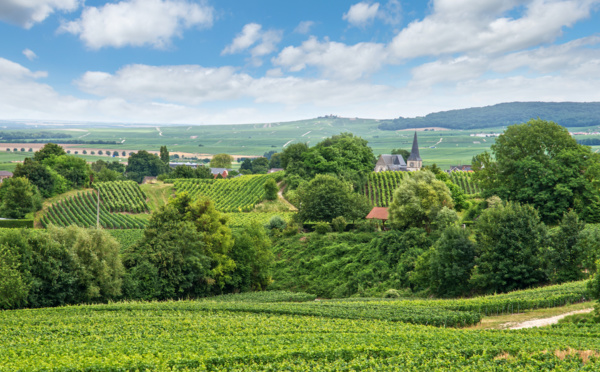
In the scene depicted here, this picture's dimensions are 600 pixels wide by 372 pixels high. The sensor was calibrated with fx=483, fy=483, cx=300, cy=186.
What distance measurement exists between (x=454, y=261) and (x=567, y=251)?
724cm

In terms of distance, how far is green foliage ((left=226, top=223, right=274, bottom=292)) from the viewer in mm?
44750

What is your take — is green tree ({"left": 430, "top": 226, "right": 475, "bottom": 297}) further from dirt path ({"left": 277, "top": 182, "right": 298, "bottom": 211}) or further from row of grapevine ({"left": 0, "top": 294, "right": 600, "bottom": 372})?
dirt path ({"left": 277, "top": 182, "right": 298, "bottom": 211})

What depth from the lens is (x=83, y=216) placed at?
70500mm

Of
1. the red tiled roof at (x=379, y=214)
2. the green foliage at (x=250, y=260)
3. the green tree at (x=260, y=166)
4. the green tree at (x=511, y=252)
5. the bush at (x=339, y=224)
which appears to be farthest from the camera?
the green tree at (x=260, y=166)

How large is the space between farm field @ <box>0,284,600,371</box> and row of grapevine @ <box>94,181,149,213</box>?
166 feet

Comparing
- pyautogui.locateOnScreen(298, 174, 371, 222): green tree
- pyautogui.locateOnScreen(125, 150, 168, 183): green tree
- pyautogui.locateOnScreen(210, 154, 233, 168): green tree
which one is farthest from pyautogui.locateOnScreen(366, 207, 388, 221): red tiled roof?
pyautogui.locateOnScreen(210, 154, 233, 168): green tree

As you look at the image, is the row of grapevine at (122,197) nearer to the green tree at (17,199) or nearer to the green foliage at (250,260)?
the green tree at (17,199)

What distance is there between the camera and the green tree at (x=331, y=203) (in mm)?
58438

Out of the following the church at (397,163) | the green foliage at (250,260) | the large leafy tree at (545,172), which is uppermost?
the large leafy tree at (545,172)

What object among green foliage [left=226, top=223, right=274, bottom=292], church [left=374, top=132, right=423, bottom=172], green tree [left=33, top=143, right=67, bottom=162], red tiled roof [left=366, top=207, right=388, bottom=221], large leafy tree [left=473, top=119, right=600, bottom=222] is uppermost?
green tree [left=33, top=143, right=67, bottom=162]

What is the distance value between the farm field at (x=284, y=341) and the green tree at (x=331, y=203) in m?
30.4

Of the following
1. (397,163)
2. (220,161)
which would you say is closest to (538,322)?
(397,163)

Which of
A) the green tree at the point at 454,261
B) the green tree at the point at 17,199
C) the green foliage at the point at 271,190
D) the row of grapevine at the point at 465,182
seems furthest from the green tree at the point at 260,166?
the green tree at the point at 454,261

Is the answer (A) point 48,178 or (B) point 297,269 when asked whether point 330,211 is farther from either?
(A) point 48,178
